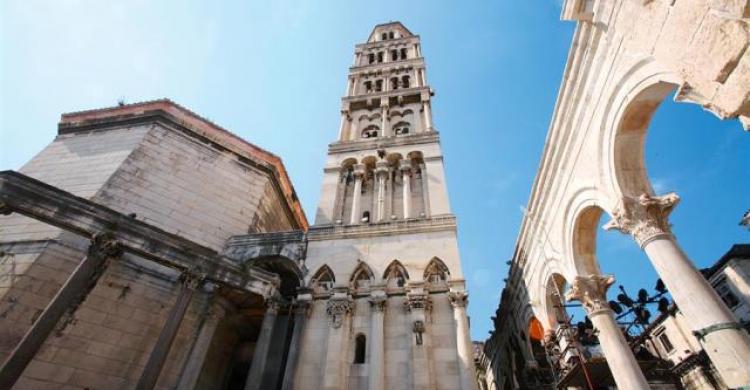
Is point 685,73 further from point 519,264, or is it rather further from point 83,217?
point 83,217

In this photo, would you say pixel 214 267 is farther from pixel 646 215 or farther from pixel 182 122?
pixel 646 215

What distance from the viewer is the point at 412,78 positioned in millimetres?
21688

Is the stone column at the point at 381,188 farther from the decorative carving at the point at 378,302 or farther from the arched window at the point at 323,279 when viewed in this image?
the decorative carving at the point at 378,302

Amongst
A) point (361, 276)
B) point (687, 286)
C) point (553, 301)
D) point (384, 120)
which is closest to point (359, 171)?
point (384, 120)

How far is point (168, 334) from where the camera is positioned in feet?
28.9

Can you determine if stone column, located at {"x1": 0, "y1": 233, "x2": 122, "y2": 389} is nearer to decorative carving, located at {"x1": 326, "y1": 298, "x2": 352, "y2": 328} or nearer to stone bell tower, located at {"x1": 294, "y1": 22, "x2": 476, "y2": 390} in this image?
stone bell tower, located at {"x1": 294, "y1": 22, "x2": 476, "y2": 390}

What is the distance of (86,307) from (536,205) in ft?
42.8

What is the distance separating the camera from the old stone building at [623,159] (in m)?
4.61

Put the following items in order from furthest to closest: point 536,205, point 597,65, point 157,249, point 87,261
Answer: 1. point 536,205
2. point 157,249
3. point 87,261
4. point 597,65

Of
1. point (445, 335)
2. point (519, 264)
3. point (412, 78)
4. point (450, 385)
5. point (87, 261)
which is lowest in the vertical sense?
point (450, 385)

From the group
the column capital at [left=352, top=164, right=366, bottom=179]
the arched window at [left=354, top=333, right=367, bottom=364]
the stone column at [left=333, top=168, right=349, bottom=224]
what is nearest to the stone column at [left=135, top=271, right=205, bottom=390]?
the arched window at [left=354, top=333, right=367, bottom=364]

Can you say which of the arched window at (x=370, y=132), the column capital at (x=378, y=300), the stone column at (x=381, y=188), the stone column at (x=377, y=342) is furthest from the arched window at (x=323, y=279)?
the arched window at (x=370, y=132)

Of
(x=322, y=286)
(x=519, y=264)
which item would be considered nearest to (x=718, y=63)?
(x=519, y=264)

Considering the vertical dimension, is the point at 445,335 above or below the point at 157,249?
below
